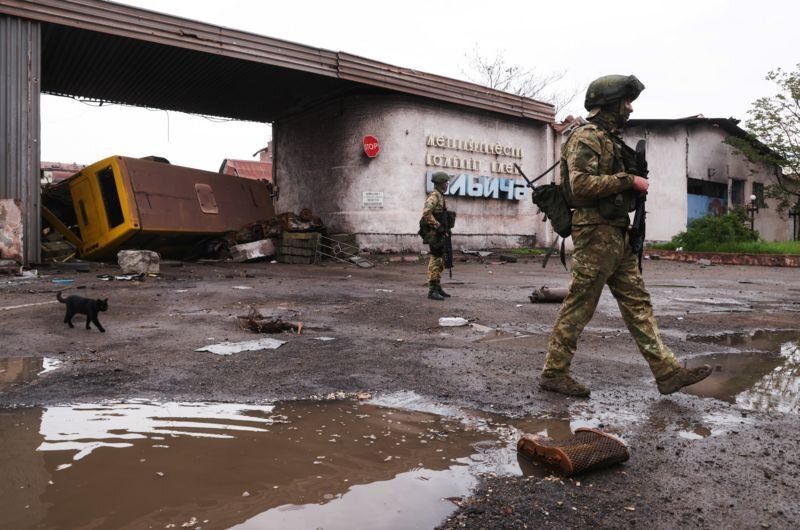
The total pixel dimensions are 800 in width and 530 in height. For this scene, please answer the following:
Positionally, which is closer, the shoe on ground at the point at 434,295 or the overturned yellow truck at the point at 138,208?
the shoe on ground at the point at 434,295

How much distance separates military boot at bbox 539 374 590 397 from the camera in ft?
11.1

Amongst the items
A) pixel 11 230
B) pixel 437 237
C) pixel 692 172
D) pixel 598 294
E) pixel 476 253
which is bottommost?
pixel 598 294

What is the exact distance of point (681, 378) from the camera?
3344 mm

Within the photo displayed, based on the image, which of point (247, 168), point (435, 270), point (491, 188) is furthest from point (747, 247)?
point (247, 168)

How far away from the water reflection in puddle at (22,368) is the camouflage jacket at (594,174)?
3374mm

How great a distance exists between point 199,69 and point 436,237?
9286 mm

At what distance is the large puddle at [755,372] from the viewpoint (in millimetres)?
3395

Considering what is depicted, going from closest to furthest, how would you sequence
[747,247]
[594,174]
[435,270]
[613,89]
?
[594,174]
[613,89]
[435,270]
[747,247]

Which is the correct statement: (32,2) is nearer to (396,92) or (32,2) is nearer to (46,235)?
(46,235)

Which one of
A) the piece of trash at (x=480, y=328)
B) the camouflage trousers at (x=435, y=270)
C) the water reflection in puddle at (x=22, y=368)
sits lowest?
the water reflection in puddle at (x=22, y=368)

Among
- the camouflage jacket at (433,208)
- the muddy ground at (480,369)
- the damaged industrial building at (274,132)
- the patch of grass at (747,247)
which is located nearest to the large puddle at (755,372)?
the muddy ground at (480,369)

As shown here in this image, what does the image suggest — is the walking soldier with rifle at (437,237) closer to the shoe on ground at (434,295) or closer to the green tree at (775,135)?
the shoe on ground at (434,295)

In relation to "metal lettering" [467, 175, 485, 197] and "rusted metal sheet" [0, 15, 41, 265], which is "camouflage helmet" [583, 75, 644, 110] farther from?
"metal lettering" [467, 175, 485, 197]

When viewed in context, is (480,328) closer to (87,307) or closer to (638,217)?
(638,217)
